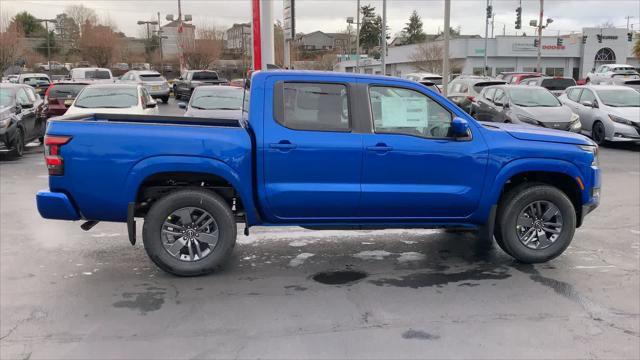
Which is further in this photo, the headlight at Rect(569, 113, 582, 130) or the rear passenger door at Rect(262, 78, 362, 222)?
the headlight at Rect(569, 113, 582, 130)

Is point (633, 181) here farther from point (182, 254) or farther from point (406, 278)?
point (182, 254)

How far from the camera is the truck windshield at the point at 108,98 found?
1291 centimetres

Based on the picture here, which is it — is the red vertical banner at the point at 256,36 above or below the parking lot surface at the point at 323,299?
above

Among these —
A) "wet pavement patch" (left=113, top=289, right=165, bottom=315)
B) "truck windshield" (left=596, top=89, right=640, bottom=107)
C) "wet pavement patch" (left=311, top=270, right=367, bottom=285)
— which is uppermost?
"truck windshield" (left=596, top=89, right=640, bottom=107)

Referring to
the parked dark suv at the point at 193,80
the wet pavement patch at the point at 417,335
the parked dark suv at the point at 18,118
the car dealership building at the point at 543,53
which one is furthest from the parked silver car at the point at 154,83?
the car dealership building at the point at 543,53

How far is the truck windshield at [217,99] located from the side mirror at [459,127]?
27.0 ft

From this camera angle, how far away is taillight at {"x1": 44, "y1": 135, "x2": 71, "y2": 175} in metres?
4.99

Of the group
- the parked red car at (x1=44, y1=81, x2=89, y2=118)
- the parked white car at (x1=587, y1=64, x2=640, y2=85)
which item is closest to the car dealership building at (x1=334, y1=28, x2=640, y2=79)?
the parked white car at (x1=587, y1=64, x2=640, y2=85)

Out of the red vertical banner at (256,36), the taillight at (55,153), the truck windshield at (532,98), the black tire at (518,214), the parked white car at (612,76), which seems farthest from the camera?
the parked white car at (612,76)

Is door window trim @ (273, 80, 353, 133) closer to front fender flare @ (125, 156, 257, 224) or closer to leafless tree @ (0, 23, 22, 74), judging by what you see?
front fender flare @ (125, 156, 257, 224)

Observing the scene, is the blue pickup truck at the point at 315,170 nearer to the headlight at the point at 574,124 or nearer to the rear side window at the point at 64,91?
the headlight at the point at 574,124

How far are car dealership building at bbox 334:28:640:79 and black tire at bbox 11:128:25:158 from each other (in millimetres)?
49145

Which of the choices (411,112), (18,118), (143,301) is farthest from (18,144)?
(411,112)

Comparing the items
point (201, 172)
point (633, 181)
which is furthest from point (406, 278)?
point (633, 181)
